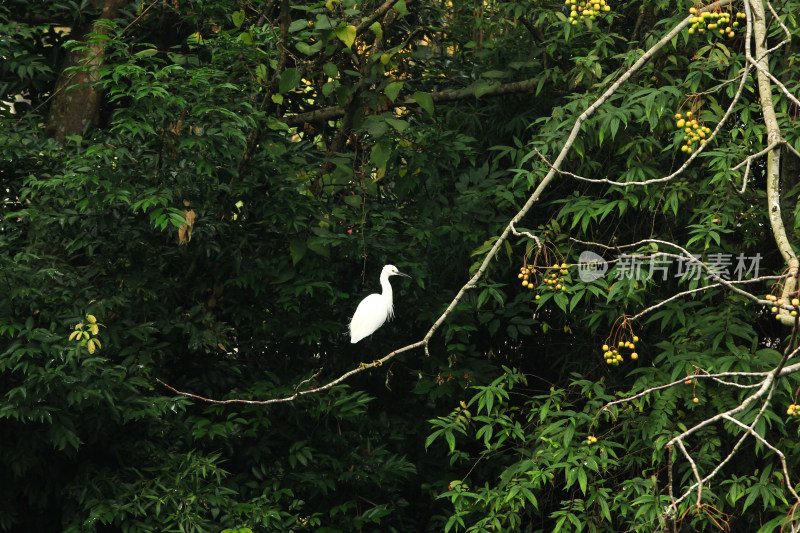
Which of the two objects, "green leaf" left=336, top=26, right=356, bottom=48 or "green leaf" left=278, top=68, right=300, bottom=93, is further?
"green leaf" left=278, top=68, right=300, bottom=93

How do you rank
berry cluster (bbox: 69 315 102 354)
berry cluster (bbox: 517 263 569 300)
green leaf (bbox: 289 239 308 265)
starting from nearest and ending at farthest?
berry cluster (bbox: 517 263 569 300)
berry cluster (bbox: 69 315 102 354)
green leaf (bbox: 289 239 308 265)

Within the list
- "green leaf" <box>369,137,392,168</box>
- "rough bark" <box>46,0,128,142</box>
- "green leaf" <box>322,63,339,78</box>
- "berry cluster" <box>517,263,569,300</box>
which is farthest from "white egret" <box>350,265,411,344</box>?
"rough bark" <box>46,0,128,142</box>

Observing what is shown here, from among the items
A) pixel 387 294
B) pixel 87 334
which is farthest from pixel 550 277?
pixel 87 334

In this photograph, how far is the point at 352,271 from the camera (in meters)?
3.67

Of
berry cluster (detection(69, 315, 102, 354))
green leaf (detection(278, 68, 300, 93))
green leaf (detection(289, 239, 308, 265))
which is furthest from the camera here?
green leaf (detection(289, 239, 308, 265))

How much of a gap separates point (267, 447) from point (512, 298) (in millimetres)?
1195

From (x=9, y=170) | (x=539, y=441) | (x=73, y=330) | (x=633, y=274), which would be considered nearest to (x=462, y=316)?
(x=539, y=441)

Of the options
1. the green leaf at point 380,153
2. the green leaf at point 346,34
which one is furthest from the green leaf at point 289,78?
the green leaf at point 380,153

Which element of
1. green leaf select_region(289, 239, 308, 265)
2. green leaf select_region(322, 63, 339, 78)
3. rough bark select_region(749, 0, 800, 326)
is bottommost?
green leaf select_region(289, 239, 308, 265)

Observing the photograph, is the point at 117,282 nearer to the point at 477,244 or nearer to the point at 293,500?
the point at 293,500

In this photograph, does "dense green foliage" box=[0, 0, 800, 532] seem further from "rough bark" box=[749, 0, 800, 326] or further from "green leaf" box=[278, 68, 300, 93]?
"rough bark" box=[749, 0, 800, 326]

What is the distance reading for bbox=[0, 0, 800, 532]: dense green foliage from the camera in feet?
9.26

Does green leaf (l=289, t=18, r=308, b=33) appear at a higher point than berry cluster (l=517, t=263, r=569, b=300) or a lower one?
higher

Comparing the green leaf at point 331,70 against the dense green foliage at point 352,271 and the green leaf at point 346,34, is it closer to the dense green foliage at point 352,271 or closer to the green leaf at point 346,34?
the dense green foliage at point 352,271
